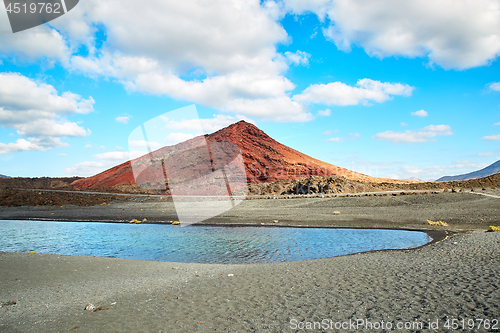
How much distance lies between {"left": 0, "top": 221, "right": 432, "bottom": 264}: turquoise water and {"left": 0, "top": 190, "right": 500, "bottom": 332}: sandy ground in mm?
1984

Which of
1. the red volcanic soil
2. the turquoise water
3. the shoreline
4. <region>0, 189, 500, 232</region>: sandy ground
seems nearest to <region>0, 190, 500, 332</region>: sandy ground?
the shoreline

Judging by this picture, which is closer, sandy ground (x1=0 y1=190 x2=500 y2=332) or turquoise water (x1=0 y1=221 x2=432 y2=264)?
sandy ground (x1=0 y1=190 x2=500 y2=332)

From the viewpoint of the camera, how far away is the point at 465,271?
18.6ft

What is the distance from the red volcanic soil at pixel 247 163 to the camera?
5886 centimetres

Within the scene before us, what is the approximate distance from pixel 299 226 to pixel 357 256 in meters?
8.85

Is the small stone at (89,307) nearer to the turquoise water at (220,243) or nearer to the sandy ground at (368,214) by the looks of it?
the turquoise water at (220,243)

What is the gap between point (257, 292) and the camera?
5266mm

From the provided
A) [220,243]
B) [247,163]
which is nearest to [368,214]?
→ [220,243]

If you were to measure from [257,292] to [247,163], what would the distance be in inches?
2198

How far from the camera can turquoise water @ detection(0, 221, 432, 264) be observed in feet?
33.7

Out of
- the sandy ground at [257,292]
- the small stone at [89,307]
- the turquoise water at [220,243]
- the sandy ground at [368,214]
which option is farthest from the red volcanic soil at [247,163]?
the small stone at [89,307]

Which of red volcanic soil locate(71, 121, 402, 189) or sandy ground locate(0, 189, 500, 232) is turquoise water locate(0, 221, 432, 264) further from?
red volcanic soil locate(71, 121, 402, 189)

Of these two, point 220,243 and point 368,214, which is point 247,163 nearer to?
point 368,214

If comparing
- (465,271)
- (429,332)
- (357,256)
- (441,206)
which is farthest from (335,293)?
(441,206)
